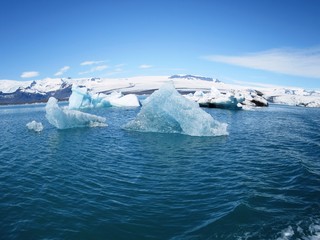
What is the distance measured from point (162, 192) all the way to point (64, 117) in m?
19.1

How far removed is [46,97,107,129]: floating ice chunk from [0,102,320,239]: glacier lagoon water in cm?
872

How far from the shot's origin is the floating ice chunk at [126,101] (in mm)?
68188

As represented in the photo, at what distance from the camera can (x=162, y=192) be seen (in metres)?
9.95

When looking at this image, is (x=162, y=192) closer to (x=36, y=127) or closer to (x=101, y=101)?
Result: (x=36, y=127)

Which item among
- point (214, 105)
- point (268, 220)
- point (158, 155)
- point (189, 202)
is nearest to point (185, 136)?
point (158, 155)

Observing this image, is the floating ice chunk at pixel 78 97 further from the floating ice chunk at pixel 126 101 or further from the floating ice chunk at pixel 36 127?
the floating ice chunk at pixel 36 127

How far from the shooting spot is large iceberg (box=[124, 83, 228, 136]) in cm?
2102

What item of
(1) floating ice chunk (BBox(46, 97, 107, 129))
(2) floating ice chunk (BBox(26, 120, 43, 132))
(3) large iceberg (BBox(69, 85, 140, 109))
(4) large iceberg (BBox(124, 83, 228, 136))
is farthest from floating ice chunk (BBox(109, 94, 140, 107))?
(4) large iceberg (BBox(124, 83, 228, 136))

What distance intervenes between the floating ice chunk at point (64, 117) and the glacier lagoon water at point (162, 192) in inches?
343

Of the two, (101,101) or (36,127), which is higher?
(101,101)

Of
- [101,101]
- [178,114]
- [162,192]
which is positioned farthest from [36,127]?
[101,101]

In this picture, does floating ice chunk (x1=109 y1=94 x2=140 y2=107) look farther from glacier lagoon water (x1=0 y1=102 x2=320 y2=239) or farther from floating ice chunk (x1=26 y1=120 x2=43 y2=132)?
glacier lagoon water (x1=0 y1=102 x2=320 y2=239)

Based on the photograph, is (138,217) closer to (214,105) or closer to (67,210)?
(67,210)

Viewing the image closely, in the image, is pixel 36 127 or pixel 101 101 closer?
pixel 36 127
